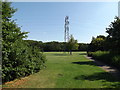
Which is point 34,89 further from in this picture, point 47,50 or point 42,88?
point 47,50

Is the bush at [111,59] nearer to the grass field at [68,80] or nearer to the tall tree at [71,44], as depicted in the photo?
the grass field at [68,80]

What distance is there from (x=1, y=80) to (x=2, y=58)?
144 cm

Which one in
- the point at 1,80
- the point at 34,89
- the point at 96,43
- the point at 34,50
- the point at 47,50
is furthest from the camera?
the point at 47,50

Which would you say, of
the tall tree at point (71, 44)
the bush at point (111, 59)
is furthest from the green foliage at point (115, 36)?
the tall tree at point (71, 44)

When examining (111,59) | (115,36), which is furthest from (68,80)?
(115,36)

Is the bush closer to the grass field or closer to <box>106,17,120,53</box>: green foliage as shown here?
<box>106,17,120,53</box>: green foliage

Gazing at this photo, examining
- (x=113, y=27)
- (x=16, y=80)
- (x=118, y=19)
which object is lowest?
(x=16, y=80)

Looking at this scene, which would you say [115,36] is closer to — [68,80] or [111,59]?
[111,59]

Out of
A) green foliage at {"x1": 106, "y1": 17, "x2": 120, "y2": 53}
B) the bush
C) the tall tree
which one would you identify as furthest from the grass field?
the tall tree

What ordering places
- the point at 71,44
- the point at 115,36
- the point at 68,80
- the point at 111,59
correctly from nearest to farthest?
1. the point at 68,80
2. the point at 111,59
3. the point at 115,36
4. the point at 71,44

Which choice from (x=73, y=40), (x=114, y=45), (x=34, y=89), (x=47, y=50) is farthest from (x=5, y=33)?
(x=47, y=50)

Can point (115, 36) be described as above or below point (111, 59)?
above

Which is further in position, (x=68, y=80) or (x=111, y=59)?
(x=111, y=59)

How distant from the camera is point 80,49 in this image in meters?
60.8
